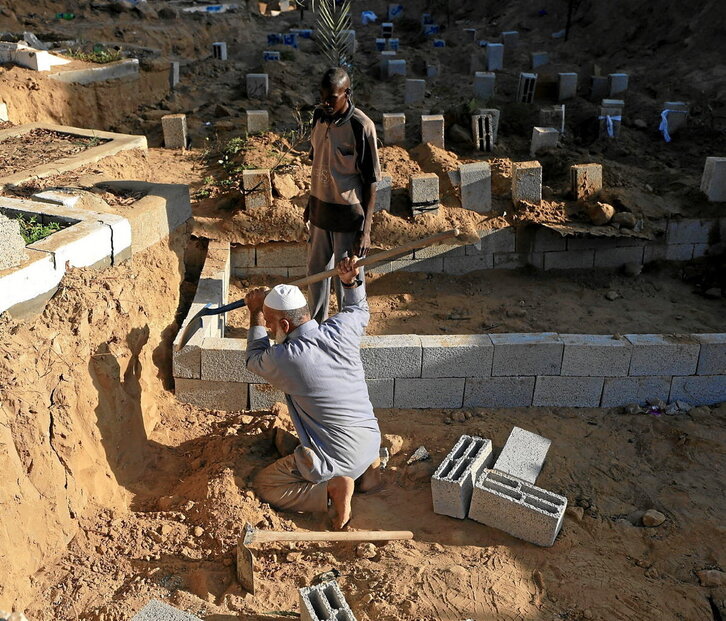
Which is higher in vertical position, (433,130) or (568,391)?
(433,130)

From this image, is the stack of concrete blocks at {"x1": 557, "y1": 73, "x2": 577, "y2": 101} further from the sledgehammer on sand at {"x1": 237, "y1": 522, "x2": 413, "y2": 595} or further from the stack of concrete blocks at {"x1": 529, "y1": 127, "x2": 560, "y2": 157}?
the sledgehammer on sand at {"x1": 237, "y1": 522, "x2": 413, "y2": 595}

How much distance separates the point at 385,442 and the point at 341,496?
2.83 feet

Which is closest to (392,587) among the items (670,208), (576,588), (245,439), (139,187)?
(576,588)

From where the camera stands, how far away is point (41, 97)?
33.4 ft

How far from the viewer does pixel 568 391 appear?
18.2 feet

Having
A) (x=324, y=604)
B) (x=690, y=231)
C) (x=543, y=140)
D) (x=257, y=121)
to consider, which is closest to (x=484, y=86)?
(x=543, y=140)

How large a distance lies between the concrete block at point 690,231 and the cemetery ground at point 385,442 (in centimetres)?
10

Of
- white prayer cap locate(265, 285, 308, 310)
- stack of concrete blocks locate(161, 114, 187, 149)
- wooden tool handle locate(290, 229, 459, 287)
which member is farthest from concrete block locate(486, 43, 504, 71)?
white prayer cap locate(265, 285, 308, 310)

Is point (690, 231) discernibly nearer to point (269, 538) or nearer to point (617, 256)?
point (617, 256)

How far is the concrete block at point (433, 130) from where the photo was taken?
8.64 meters

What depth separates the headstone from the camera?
4379mm

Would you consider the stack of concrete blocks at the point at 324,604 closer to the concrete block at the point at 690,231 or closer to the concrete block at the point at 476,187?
the concrete block at the point at 476,187

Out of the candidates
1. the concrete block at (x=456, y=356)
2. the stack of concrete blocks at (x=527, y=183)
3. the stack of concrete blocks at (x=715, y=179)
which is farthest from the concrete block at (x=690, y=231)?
the concrete block at (x=456, y=356)

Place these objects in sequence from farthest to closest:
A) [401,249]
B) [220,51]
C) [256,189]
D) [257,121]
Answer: [220,51]
[257,121]
[256,189]
[401,249]
